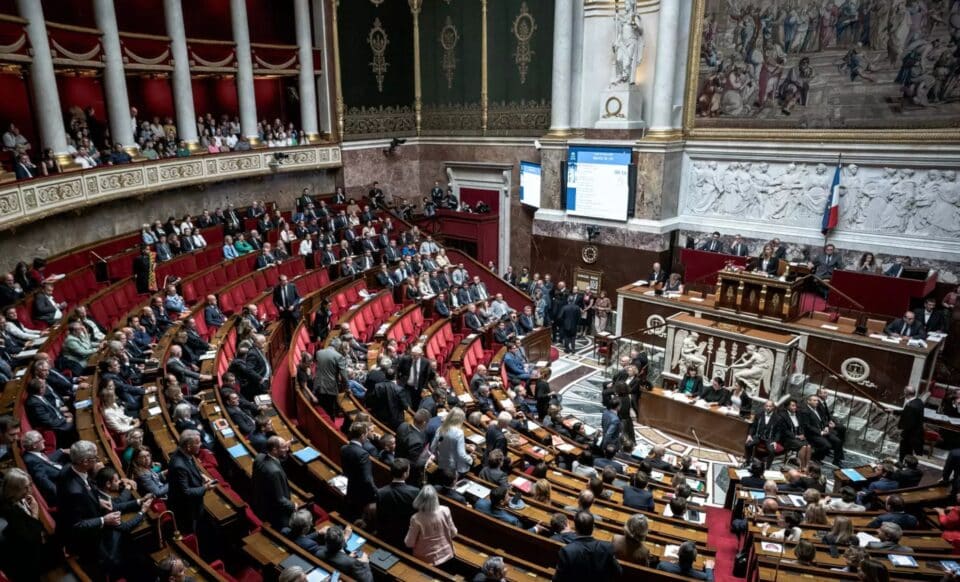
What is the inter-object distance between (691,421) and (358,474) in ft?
22.7

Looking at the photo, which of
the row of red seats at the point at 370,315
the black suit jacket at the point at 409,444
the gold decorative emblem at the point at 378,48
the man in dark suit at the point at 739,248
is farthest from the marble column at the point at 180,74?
the man in dark suit at the point at 739,248

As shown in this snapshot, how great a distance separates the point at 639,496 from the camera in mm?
6668

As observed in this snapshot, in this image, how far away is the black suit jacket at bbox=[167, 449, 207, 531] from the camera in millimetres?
4844

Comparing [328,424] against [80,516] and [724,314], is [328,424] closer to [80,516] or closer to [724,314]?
[80,516]

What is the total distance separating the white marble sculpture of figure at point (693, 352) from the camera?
38.5 ft

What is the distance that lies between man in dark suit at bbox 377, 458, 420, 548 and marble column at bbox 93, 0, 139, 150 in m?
12.1

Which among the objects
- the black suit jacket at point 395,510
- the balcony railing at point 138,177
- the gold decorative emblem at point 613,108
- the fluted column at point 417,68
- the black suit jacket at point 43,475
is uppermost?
the fluted column at point 417,68

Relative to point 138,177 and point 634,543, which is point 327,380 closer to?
point 634,543

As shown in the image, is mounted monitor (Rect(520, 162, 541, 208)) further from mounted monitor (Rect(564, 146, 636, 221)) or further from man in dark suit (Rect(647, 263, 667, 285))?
man in dark suit (Rect(647, 263, 667, 285))

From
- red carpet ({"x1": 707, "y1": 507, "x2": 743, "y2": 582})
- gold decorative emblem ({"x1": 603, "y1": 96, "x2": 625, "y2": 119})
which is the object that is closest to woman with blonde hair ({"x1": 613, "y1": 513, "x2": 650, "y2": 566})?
red carpet ({"x1": 707, "y1": 507, "x2": 743, "y2": 582})

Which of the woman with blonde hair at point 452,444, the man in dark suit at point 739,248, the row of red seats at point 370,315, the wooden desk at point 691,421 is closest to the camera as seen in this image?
the woman with blonde hair at point 452,444

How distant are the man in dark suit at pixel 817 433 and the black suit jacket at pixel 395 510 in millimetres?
6832

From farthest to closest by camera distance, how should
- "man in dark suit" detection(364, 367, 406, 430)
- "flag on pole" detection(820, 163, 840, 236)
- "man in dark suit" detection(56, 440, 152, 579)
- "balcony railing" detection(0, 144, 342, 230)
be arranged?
"flag on pole" detection(820, 163, 840, 236) → "balcony railing" detection(0, 144, 342, 230) → "man in dark suit" detection(364, 367, 406, 430) → "man in dark suit" detection(56, 440, 152, 579)

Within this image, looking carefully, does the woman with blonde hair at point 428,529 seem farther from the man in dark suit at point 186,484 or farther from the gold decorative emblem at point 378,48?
the gold decorative emblem at point 378,48
